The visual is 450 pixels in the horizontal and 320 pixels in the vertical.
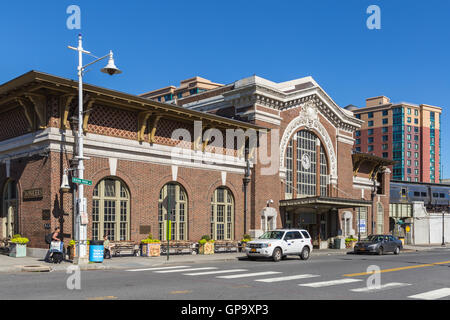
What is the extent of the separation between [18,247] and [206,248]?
1069 centimetres

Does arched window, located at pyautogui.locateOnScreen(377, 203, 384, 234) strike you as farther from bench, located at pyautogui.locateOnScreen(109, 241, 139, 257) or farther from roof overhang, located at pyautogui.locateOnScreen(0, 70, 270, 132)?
bench, located at pyautogui.locateOnScreen(109, 241, 139, 257)

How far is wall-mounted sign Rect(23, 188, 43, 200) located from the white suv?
10887 mm

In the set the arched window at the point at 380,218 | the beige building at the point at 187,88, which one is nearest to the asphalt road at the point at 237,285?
the arched window at the point at 380,218

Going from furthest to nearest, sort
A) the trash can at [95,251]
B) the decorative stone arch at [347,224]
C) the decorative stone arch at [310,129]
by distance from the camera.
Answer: the decorative stone arch at [347,224] → the decorative stone arch at [310,129] → the trash can at [95,251]

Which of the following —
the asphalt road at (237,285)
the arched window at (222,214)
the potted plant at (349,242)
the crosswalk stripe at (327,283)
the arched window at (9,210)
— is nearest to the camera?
the asphalt road at (237,285)

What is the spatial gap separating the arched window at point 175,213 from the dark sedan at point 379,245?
12745 millimetres

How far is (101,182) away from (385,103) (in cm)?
12701

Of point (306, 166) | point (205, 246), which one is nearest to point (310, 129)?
point (306, 166)

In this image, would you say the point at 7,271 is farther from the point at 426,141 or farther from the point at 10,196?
the point at 426,141

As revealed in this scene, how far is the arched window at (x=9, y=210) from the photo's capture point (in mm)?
27594

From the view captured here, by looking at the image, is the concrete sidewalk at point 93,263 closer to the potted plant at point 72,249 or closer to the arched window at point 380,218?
the potted plant at point 72,249

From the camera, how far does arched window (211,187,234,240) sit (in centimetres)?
3356

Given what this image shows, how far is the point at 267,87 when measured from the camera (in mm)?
36750

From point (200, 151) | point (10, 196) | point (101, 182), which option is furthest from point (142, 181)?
point (10, 196)
